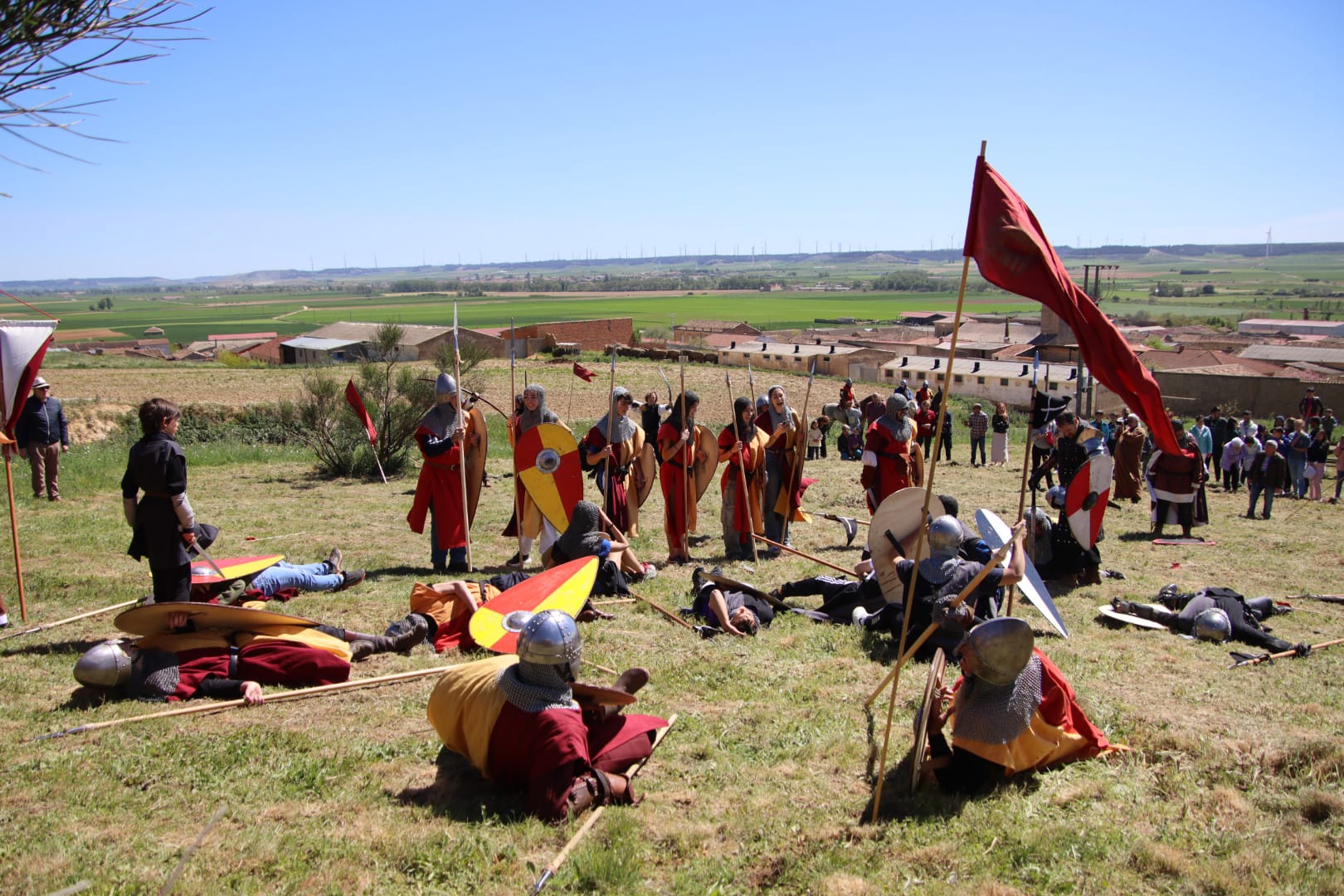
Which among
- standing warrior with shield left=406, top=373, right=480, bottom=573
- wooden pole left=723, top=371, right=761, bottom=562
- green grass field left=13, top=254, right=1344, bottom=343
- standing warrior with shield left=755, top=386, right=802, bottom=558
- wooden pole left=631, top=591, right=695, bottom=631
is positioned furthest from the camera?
green grass field left=13, top=254, right=1344, bottom=343

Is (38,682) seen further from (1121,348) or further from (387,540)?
(1121,348)

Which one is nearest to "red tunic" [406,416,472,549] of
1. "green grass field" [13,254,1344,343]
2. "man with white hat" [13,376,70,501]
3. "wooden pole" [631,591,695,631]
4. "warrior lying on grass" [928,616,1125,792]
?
"wooden pole" [631,591,695,631]

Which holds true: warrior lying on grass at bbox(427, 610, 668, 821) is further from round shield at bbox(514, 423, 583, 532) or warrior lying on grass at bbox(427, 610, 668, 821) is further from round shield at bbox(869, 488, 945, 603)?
round shield at bbox(514, 423, 583, 532)

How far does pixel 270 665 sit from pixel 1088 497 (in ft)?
21.8

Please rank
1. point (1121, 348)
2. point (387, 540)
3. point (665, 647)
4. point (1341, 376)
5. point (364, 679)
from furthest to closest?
point (1341, 376), point (387, 540), point (665, 647), point (364, 679), point (1121, 348)

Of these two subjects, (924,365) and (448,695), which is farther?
(924,365)

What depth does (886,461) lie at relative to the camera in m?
9.70

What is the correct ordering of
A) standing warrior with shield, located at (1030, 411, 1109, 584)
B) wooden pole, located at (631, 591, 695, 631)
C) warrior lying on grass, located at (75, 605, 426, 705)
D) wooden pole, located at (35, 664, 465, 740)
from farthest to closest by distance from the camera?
1. standing warrior with shield, located at (1030, 411, 1109, 584)
2. wooden pole, located at (631, 591, 695, 631)
3. warrior lying on grass, located at (75, 605, 426, 705)
4. wooden pole, located at (35, 664, 465, 740)

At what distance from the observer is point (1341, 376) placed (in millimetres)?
41281

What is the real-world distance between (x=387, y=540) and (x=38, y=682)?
4.75 metres

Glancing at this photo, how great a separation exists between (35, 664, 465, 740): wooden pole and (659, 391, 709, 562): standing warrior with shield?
141 inches

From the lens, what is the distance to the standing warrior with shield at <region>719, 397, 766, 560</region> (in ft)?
30.9

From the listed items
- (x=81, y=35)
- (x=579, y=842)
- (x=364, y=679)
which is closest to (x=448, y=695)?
(x=579, y=842)

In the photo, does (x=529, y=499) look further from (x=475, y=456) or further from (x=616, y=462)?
(x=616, y=462)
